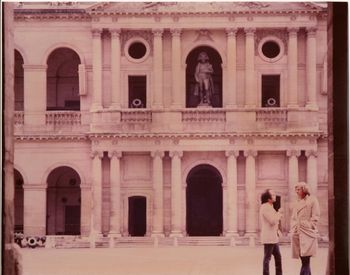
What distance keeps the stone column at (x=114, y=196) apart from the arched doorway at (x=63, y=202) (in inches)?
31.0

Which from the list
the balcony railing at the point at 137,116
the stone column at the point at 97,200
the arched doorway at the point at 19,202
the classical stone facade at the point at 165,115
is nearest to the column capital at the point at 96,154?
the classical stone facade at the point at 165,115

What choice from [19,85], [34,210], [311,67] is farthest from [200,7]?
[34,210]

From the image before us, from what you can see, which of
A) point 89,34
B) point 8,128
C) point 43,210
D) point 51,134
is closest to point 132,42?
point 89,34

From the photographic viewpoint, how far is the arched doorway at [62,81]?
827 inches

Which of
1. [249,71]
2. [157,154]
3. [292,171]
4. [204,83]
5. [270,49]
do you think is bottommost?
[292,171]

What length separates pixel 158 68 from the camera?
21.7 meters

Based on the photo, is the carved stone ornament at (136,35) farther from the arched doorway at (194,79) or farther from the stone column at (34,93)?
the stone column at (34,93)

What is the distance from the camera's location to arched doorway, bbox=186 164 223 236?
20.5 meters

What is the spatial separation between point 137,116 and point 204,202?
2587mm

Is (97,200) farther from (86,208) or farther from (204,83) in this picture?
(204,83)

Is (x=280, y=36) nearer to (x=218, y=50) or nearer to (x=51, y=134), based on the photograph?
(x=218, y=50)

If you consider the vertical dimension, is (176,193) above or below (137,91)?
below

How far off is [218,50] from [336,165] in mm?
9276

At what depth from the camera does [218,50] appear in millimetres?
21844
